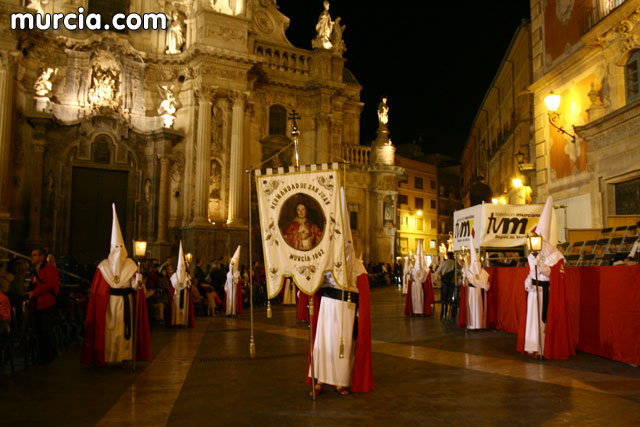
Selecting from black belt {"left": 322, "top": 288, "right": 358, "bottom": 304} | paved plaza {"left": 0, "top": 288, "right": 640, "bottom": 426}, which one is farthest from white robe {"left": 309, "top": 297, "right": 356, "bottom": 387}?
paved plaza {"left": 0, "top": 288, "right": 640, "bottom": 426}

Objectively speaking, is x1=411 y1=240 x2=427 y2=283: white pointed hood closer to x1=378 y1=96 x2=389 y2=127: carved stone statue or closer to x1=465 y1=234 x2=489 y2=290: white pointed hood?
x1=465 y1=234 x2=489 y2=290: white pointed hood

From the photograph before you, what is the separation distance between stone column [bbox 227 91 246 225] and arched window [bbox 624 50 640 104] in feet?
55.9

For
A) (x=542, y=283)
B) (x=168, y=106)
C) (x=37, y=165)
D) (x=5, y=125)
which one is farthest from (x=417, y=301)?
(x=5, y=125)

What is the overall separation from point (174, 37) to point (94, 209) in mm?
9599

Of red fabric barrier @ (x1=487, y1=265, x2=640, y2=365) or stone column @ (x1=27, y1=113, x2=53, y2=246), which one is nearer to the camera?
red fabric barrier @ (x1=487, y1=265, x2=640, y2=365)

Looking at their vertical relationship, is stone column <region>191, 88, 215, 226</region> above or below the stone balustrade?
below

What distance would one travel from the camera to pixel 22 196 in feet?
75.6

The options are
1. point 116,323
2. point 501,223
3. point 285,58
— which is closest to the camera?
point 116,323

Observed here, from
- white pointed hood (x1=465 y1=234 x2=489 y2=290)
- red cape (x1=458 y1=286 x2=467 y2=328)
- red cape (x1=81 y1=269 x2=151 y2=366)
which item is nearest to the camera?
red cape (x1=81 y1=269 x2=151 y2=366)

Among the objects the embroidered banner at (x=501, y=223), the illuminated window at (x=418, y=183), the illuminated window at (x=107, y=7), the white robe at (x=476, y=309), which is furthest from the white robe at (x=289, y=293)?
the illuminated window at (x=418, y=183)

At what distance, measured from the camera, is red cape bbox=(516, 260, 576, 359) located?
9500 millimetres

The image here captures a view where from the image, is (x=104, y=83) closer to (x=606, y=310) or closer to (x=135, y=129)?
(x=135, y=129)

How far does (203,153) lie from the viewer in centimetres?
2578

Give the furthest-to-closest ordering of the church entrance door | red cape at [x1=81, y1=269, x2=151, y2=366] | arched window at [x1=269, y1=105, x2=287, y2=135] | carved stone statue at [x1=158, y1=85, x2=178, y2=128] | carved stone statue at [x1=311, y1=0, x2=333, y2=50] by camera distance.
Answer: carved stone statue at [x1=311, y1=0, x2=333, y2=50]
arched window at [x1=269, y1=105, x2=287, y2=135]
carved stone statue at [x1=158, y1=85, x2=178, y2=128]
the church entrance door
red cape at [x1=81, y1=269, x2=151, y2=366]
